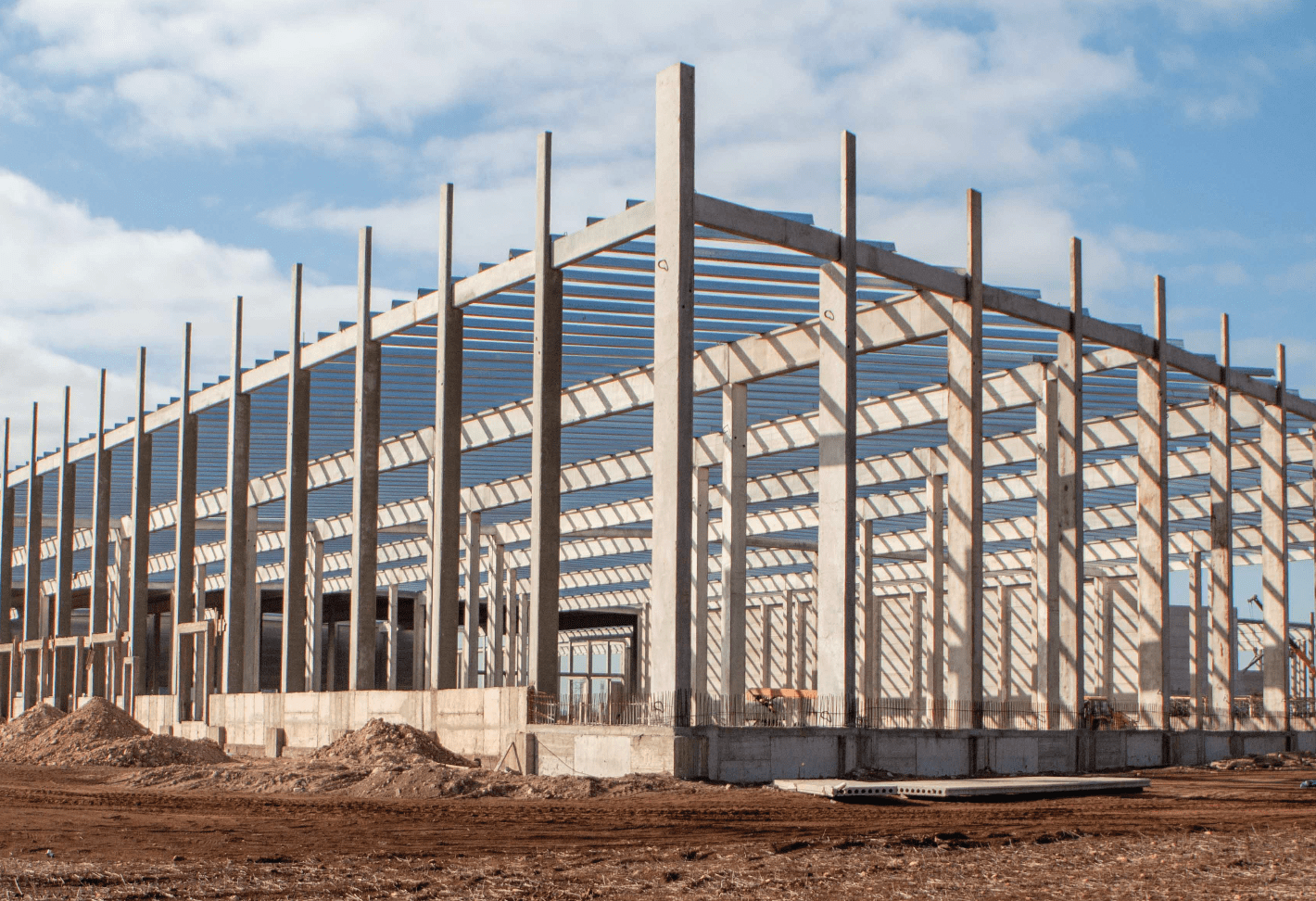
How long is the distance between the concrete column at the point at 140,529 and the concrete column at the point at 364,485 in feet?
43.1

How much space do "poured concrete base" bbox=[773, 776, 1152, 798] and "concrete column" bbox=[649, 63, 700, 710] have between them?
2254mm

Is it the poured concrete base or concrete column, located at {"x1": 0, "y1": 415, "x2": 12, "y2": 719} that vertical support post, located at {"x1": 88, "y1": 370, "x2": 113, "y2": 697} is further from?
the poured concrete base

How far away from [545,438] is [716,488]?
55.1 feet

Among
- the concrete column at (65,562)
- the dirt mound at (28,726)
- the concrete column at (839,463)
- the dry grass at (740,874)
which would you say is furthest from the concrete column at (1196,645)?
the concrete column at (65,562)

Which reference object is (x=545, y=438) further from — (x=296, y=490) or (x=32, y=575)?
(x=32, y=575)

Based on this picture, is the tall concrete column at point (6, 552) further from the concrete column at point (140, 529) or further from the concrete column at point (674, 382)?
the concrete column at point (674, 382)

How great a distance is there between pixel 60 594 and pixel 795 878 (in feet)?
134

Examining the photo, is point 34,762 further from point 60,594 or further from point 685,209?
point 685,209

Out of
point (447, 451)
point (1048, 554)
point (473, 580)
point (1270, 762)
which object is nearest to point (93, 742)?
point (447, 451)

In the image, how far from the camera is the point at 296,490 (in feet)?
109

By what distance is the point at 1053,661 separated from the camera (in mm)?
27859

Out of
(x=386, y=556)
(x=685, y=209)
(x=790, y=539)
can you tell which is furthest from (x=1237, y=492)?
(x=386, y=556)

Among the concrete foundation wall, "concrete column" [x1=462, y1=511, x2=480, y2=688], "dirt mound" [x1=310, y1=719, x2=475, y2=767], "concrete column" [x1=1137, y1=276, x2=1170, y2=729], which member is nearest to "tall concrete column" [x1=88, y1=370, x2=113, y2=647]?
the concrete foundation wall

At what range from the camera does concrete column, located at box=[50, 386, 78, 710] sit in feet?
150
